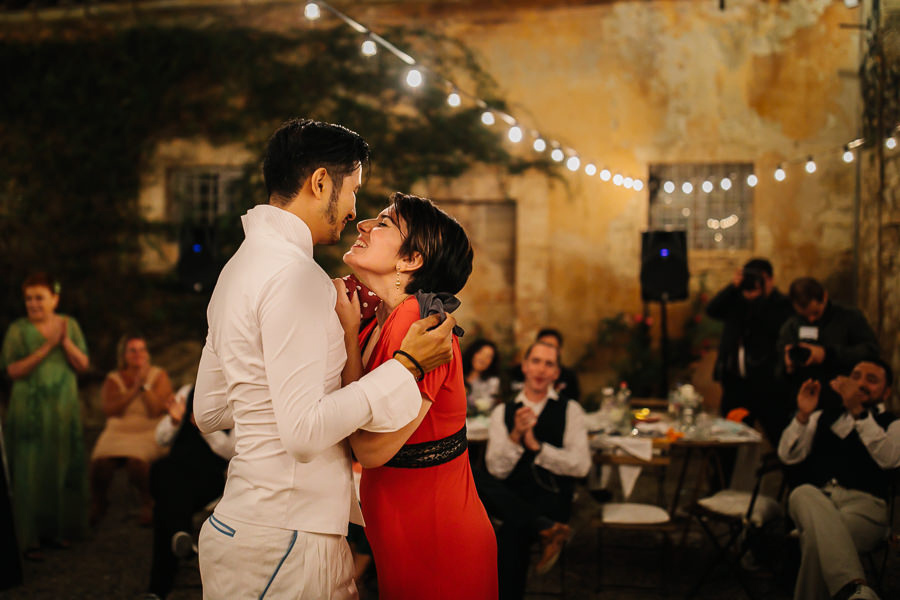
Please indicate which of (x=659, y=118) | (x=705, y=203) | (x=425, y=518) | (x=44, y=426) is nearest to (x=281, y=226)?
(x=425, y=518)

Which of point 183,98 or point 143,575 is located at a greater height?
point 183,98

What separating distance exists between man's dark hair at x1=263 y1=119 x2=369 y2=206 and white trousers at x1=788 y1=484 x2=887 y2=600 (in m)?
2.85

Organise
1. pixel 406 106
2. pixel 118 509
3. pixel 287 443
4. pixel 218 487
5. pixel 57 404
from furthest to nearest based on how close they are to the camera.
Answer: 1. pixel 406 106
2. pixel 118 509
3. pixel 57 404
4. pixel 218 487
5. pixel 287 443

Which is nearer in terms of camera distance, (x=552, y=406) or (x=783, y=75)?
(x=552, y=406)

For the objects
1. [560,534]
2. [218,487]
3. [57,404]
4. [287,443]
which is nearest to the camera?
[287,443]

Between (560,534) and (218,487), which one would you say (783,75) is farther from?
(218,487)

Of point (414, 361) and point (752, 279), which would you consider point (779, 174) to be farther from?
point (414, 361)

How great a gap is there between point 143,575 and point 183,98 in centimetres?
616

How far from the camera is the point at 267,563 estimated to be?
164 centimetres

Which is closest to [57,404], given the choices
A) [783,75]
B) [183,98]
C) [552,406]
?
[552,406]

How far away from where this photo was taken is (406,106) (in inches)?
361

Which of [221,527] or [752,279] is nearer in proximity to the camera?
[221,527]

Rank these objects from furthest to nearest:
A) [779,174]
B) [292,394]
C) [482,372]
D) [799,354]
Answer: [779,174]
[482,372]
[799,354]
[292,394]

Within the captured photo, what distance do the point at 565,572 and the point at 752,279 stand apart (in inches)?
126
